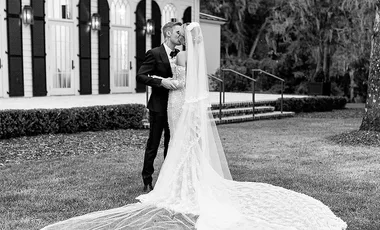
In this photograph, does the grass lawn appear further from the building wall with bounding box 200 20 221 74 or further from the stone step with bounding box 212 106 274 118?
the building wall with bounding box 200 20 221 74

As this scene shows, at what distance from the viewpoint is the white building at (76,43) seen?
42.9 feet

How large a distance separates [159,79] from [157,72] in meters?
0.22

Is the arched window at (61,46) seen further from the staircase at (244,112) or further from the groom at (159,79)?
the groom at (159,79)

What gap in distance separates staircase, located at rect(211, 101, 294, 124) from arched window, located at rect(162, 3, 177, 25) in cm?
463

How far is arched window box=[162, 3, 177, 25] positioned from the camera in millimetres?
17147

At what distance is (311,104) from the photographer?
16.9m

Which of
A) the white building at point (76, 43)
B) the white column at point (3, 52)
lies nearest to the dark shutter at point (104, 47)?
the white building at point (76, 43)

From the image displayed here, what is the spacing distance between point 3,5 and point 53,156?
22.5 feet

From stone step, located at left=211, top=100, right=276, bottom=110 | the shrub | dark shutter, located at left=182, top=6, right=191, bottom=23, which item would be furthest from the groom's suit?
dark shutter, located at left=182, top=6, right=191, bottom=23

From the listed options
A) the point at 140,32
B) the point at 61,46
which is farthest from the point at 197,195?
the point at 140,32

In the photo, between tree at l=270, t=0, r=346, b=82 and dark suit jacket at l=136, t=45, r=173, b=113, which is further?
tree at l=270, t=0, r=346, b=82

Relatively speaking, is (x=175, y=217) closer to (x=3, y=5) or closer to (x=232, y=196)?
(x=232, y=196)

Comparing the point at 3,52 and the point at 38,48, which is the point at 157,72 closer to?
the point at 3,52

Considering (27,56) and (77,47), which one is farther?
(77,47)
